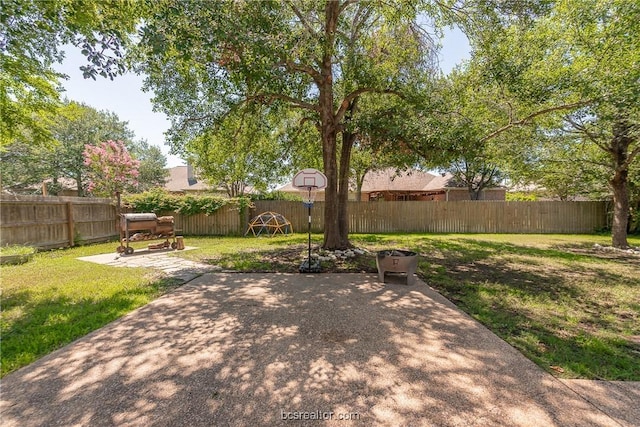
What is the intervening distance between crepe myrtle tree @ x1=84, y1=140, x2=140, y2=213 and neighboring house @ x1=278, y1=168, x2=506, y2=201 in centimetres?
1045

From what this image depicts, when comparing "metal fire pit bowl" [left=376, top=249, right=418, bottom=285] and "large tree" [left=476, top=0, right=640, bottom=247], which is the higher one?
"large tree" [left=476, top=0, right=640, bottom=247]

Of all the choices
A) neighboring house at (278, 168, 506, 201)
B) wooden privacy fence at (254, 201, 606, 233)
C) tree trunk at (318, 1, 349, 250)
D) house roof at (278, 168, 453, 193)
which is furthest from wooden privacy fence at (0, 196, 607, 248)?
house roof at (278, 168, 453, 193)

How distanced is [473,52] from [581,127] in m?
4.55

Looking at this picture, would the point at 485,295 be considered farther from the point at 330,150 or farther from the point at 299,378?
the point at 330,150

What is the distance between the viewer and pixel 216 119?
7305 millimetres

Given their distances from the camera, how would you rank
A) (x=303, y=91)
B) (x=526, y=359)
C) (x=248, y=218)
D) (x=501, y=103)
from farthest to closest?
1. (x=248, y=218)
2. (x=303, y=91)
3. (x=501, y=103)
4. (x=526, y=359)

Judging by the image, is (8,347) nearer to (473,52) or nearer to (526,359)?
(526,359)

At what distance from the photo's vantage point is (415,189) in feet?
76.7

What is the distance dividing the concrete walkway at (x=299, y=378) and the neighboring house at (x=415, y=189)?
1985 centimetres

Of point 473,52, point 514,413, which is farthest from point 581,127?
point 514,413

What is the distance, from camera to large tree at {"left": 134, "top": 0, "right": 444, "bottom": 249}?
4.29 meters

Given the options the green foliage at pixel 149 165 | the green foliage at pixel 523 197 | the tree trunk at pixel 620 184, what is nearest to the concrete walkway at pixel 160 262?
the tree trunk at pixel 620 184

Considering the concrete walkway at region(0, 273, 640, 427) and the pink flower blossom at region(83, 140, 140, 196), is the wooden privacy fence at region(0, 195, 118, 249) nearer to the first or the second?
the concrete walkway at region(0, 273, 640, 427)

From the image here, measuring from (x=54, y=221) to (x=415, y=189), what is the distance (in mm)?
21469
